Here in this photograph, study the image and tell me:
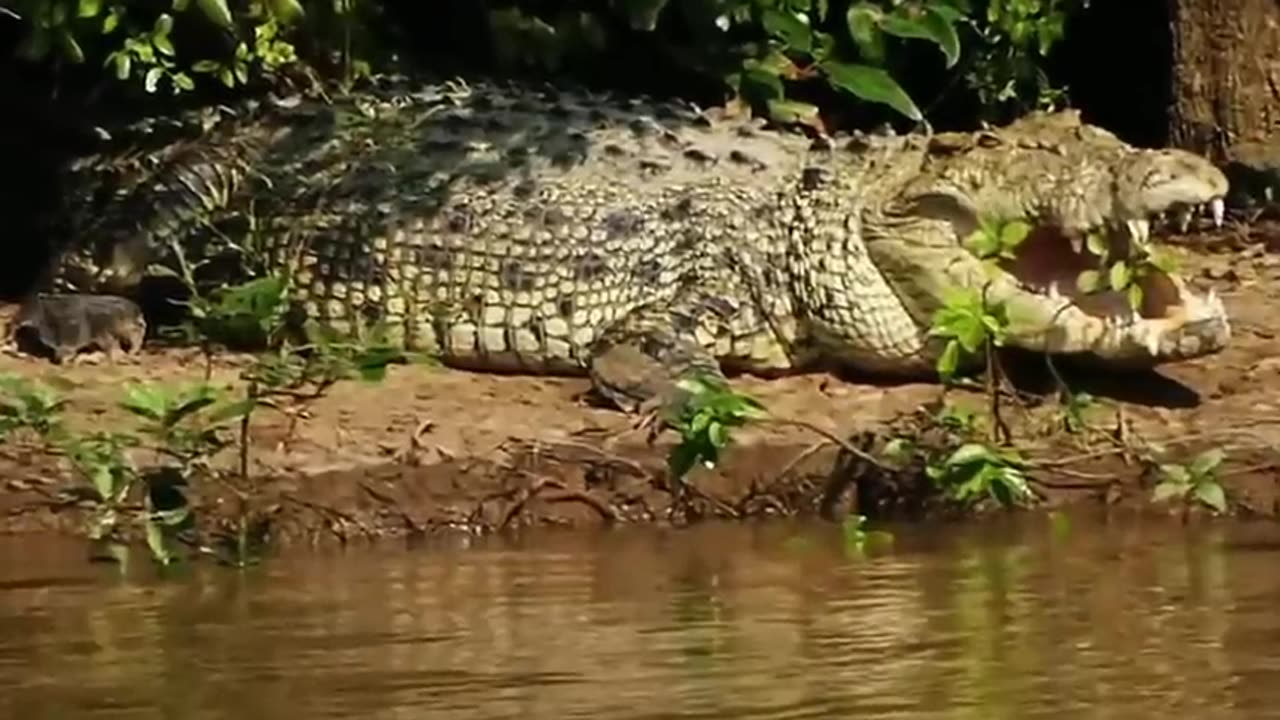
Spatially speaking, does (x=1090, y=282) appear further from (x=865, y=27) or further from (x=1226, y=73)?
(x=1226, y=73)

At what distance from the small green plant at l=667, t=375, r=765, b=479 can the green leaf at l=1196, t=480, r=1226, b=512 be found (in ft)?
2.83

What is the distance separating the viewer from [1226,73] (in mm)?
8852

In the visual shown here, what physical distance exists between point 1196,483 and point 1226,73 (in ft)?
10.2

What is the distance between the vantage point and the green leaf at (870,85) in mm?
8547

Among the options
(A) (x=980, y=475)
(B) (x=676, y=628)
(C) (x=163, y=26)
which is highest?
(C) (x=163, y=26)

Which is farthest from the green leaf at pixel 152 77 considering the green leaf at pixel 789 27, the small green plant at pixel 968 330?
the small green plant at pixel 968 330

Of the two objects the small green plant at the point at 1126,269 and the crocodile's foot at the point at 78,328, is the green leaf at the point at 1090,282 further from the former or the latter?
the crocodile's foot at the point at 78,328

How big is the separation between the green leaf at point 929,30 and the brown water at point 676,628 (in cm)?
282

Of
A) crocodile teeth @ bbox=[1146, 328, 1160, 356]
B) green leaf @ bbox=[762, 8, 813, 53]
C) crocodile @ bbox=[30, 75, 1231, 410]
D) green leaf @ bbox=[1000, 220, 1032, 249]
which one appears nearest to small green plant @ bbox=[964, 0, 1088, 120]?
green leaf @ bbox=[762, 8, 813, 53]

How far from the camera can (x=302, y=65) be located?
27.1ft

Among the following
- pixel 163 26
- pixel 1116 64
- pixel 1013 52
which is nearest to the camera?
pixel 163 26

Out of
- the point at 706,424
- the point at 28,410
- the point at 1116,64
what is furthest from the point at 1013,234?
the point at 1116,64

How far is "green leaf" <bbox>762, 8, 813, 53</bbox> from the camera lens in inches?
336

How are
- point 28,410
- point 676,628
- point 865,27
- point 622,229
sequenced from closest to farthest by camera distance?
point 676,628 < point 28,410 < point 622,229 < point 865,27
